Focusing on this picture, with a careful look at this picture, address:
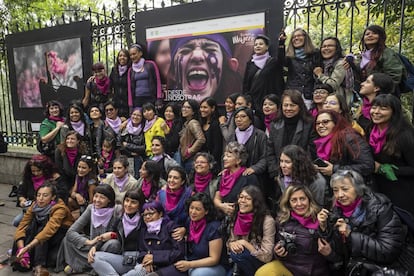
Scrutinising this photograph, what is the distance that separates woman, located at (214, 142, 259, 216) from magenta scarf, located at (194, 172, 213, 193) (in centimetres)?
16

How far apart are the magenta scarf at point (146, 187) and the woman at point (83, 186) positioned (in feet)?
3.10

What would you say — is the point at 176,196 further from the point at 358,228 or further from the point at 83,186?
the point at 358,228

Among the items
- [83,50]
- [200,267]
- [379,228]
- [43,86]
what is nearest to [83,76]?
[83,50]

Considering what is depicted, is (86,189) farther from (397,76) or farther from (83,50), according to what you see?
(397,76)

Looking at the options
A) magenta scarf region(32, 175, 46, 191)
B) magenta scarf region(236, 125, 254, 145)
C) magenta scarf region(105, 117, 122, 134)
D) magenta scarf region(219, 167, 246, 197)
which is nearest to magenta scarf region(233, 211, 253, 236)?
magenta scarf region(219, 167, 246, 197)

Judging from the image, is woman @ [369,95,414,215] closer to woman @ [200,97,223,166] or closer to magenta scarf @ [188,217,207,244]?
magenta scarf @ [188,217,207,244]

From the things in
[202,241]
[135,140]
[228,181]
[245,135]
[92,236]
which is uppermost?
[245,135]

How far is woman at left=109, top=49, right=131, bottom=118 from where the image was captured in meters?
6.26

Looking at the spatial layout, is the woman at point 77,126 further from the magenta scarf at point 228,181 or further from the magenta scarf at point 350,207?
the magenta scarf at point 350,207

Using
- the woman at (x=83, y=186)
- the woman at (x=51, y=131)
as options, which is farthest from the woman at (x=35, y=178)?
the woman at (x=51, y=131)

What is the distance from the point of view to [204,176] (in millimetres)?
4207

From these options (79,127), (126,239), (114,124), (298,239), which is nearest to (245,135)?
(298,239)

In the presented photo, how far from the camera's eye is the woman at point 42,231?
14.3 ft

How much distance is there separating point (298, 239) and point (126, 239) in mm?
2054
